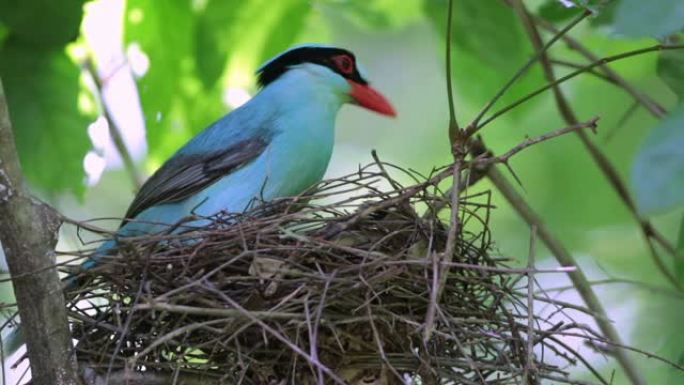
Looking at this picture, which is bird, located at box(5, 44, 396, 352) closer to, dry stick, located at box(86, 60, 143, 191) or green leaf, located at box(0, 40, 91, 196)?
green leaf, located at box(0, 40, 91, 196)

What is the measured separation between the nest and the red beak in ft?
4.33

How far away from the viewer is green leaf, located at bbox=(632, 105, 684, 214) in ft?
6.31

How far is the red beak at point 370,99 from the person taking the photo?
191 inches

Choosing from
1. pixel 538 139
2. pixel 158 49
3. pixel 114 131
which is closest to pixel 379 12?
pixel 158 49

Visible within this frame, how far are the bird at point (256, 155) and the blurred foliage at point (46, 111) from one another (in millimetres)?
350

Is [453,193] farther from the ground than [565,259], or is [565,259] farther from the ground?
[565,259]

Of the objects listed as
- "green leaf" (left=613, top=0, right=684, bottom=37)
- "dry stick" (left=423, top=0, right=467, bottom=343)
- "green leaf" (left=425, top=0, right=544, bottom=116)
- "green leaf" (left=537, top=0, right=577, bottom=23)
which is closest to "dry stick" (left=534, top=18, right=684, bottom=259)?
"green leaf" (left=425, top=0, right=544, bottom=116)

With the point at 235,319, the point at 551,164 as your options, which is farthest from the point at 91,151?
the point at 551,164

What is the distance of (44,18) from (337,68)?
1.31 m

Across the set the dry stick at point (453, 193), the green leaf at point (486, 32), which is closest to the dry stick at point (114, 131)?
the green leaf at point (486, 32)

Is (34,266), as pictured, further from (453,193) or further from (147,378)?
(453,193)

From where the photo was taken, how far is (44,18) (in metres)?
4.23

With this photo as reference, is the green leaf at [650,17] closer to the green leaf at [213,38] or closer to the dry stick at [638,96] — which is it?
the dry stick at [638,96]

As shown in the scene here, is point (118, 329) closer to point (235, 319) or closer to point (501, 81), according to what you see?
point (235, 319)
